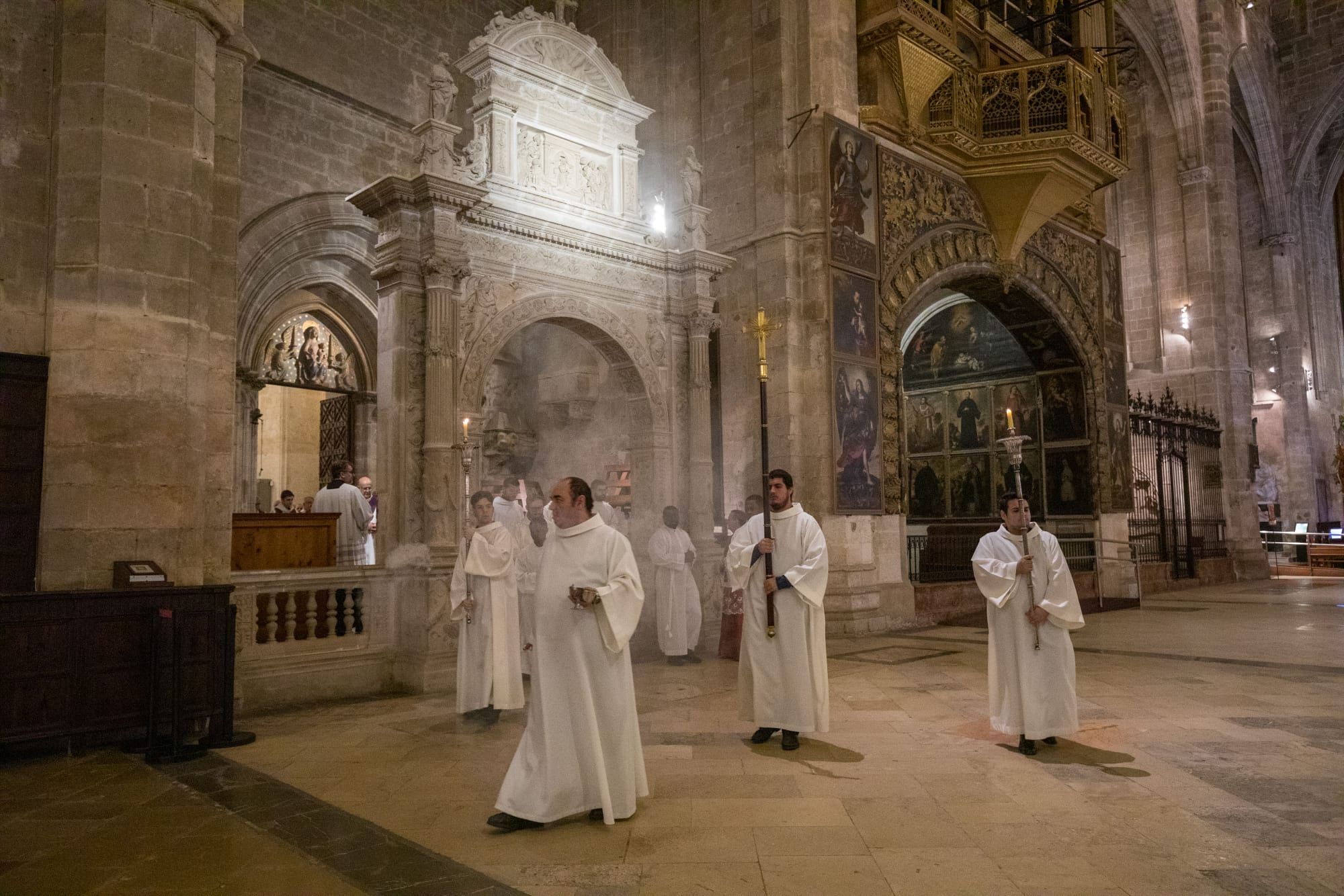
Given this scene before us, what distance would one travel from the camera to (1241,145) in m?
27.0

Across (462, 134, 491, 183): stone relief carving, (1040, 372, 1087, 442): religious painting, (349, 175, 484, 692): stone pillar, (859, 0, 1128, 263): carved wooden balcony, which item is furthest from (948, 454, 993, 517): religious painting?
(349, 175, 484, 692): stone pillar

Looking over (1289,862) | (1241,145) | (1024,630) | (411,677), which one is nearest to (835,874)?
(1289,862)

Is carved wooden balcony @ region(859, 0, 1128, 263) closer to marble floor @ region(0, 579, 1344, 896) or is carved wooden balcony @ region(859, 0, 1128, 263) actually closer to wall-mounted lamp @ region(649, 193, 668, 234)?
wall-mounted lamp @ region(649, 193, 668, 234)

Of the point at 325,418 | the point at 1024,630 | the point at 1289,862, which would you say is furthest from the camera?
the point at 325,418

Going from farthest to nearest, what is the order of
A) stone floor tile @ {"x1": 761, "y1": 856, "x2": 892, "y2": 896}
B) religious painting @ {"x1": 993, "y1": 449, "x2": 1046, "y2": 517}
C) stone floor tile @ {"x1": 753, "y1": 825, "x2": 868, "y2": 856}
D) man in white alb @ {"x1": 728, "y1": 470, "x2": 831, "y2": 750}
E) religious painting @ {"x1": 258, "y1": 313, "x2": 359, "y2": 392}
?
religious painting @ {"x1": 993, "y1": 449, "x2": 1046, "y2": 517} → religious painting @ {"x1": 258, "y1": 313, "x2": 359, "y2": 392} → man in white alb @ {"x1": 728, "y1": 470, "x2": 831, "y2": 750} → stone floor tile @ {"x1": 753, "y1": 825, "x2": 868, "y2": 856} → stone floor tile @ {"x1": 761, "y1": 856, "x2": 892, "y2": 896}

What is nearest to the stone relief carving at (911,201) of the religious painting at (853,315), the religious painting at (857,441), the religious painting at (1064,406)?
the religious painting at (853,315)

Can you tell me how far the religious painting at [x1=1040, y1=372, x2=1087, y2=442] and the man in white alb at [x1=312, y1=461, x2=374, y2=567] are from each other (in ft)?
39.8

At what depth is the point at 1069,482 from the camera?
53.2ft

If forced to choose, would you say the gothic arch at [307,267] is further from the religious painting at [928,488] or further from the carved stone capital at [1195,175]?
the carved stone capital at [1195,175]

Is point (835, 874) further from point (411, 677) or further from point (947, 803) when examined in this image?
point (411, 677)

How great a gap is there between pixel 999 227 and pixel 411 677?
11.2 m

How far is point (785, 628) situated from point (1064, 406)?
12.6m

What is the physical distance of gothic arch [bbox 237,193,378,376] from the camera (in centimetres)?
1222

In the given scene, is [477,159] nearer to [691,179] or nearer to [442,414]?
[442,414]
